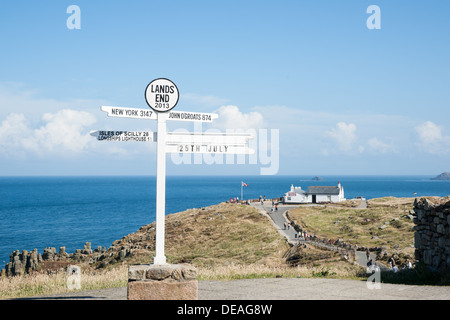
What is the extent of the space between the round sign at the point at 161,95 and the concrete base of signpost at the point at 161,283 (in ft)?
9.06

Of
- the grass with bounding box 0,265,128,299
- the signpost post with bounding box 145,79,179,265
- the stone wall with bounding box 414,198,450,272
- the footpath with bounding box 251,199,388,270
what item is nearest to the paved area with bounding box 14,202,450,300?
the grass with bounding box 0,265,128,299

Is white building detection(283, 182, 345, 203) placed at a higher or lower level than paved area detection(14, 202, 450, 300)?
lower

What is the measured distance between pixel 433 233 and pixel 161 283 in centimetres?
836

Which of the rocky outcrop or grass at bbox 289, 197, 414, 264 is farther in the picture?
the rocky outcrop

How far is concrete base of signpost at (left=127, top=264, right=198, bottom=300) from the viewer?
6.77 m

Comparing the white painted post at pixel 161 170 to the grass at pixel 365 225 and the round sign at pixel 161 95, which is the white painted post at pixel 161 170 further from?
the grass at pixel 365 225

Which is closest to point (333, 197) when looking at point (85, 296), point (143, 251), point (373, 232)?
point (373, 232)

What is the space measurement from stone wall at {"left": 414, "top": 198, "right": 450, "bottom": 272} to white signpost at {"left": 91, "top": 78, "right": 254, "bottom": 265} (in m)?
6.18

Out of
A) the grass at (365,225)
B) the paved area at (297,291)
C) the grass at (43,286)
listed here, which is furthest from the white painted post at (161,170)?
the grass at (365,225)

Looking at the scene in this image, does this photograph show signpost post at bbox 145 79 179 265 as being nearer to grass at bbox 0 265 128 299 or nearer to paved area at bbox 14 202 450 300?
paved area at bbox 14 202 450 300

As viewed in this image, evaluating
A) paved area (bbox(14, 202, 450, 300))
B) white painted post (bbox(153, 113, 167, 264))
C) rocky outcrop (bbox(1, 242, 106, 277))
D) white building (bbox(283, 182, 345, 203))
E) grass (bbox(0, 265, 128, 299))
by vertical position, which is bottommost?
rocky outcrop (bbox(1, 242, 106, 277))

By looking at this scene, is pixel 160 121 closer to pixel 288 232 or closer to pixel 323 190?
pixel 288 232

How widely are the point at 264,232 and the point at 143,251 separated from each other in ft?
40.7

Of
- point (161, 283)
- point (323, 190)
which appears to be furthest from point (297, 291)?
point (323, 190)
